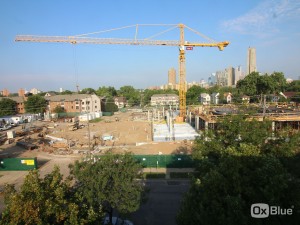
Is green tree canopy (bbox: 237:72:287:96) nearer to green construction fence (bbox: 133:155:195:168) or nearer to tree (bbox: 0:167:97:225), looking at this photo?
green construction fence (bbox: 133:155:195:168)

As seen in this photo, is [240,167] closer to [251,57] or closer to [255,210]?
[255,210]

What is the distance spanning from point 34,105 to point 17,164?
51974mm

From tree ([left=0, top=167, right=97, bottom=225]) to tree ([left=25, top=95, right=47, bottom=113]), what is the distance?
6854cm

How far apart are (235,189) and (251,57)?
161 m

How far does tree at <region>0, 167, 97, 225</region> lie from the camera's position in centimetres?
804

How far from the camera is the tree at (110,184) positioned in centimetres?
1110

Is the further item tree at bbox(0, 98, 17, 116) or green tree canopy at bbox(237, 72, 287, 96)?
tree at bbox(0, 98, 17, 116)

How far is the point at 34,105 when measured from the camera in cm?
7150

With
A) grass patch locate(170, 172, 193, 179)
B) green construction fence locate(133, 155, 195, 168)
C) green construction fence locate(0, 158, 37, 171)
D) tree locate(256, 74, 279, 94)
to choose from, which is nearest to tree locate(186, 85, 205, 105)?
tree locate(256, 74, 279, 94)

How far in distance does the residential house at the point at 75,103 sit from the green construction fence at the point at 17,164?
170 feet

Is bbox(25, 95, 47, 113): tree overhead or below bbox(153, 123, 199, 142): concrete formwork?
overhead

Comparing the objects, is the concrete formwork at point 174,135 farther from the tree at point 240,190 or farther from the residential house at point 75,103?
the residential house at point 75,103

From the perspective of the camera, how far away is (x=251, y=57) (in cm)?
15125

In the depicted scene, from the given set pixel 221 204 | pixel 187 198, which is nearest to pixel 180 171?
pixel 187 198
